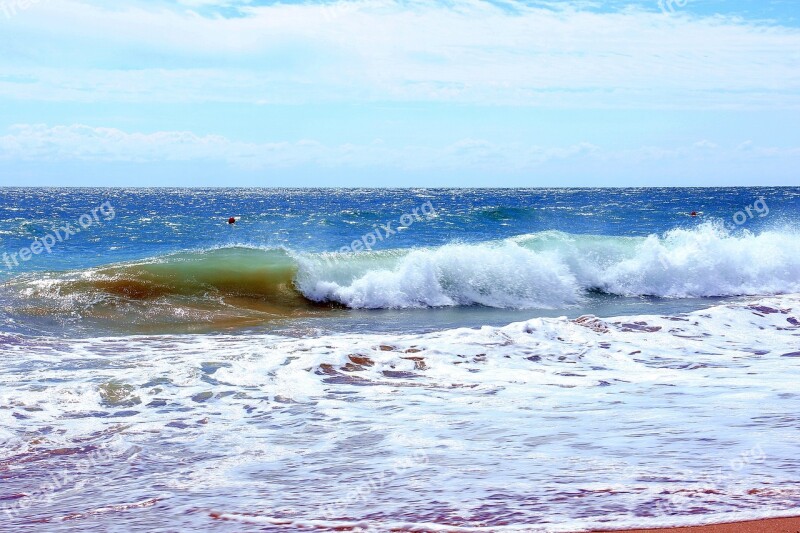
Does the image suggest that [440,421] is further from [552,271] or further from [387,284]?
[552,271]

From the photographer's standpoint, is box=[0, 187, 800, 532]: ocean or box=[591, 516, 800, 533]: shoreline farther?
box=[0, 187, 800, 532]: ocean

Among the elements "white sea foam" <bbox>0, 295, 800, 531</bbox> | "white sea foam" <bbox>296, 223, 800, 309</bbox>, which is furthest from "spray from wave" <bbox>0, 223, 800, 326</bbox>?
"white sea foam" <bbox>0, 295, 800, 531</bbox>

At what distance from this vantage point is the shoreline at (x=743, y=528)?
3729 millimetres

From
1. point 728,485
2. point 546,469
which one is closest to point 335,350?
point 546,469

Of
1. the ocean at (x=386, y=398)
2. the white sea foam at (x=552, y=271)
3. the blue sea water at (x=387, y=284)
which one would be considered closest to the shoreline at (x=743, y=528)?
the ocean at (x=386, y=398)

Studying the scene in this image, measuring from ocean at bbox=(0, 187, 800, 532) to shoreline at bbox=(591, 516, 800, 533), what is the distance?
0.30 feet

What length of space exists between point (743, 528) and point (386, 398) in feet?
12.0

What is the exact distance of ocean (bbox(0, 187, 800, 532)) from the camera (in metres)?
4.24

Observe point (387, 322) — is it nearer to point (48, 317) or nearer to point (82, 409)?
point (48, 317)

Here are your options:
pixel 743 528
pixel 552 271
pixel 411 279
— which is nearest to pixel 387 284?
pixel 411 279

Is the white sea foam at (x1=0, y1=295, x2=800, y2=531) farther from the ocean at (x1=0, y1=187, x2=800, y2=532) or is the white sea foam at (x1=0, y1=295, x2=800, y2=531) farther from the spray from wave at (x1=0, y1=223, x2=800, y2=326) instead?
the spray from wave at (x1=0, y1=223, x2=800, y2=326)

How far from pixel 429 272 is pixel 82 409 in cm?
1043

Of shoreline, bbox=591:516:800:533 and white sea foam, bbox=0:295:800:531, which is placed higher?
shoreline, bbox=591:516:800:533

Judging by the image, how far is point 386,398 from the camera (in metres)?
6.97
